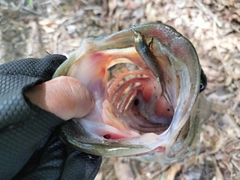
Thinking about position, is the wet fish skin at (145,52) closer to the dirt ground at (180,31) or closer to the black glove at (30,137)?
the black glove at (30,137)

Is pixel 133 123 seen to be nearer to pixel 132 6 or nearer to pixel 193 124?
pixel 193 124

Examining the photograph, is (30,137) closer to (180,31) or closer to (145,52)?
(145,52)

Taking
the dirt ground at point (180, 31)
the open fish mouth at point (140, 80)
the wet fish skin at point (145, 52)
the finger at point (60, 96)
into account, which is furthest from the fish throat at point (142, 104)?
the dirt ground at point (180, 31)

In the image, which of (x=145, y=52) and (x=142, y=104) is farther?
(x=142, y=104)

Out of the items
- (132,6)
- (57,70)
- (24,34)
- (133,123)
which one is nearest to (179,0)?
(132,6)

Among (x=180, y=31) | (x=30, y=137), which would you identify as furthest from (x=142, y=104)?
(x=180, y=31)
